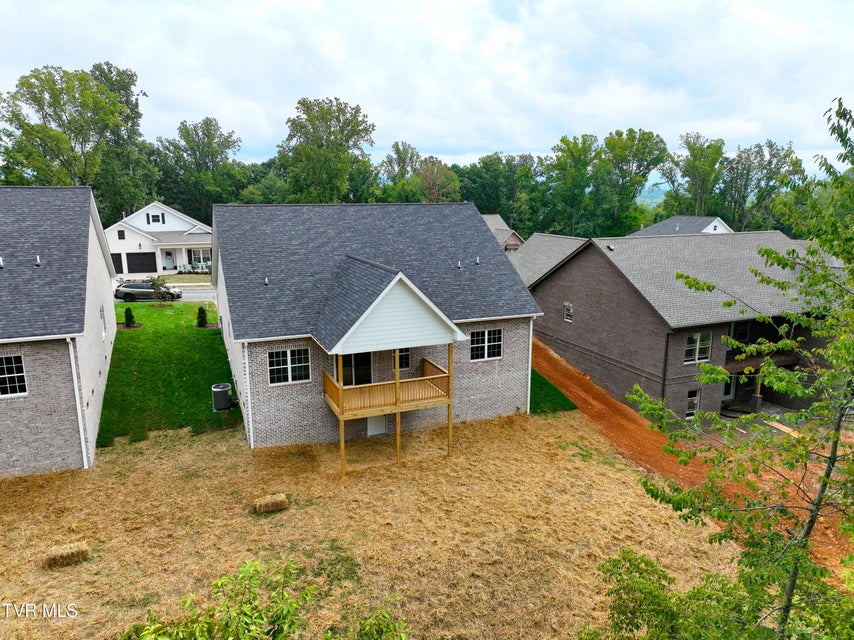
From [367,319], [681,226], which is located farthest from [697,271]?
[681,226]

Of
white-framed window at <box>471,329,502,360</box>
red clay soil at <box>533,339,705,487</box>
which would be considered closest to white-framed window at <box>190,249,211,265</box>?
red clay soil at <box>533,339,705,487</box>

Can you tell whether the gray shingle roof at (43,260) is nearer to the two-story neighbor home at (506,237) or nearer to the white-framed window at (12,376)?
the white-framed window at (12,376)

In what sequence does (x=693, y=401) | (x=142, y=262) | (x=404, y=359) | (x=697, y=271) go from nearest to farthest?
(x=404, y=359)
(x=693, y=401)
(x=697, y=271)
(x=142, y=262)

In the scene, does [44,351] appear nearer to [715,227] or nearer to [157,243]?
[157,243]

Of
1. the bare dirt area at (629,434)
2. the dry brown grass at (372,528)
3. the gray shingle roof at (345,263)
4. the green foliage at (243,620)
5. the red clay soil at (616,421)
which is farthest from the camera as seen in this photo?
the red clay soil at (616,421)

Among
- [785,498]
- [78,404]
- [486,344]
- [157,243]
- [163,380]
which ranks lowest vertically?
[163,380]

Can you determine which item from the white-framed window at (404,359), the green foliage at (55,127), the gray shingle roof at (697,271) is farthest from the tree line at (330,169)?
the white-framed window at (404,359)
